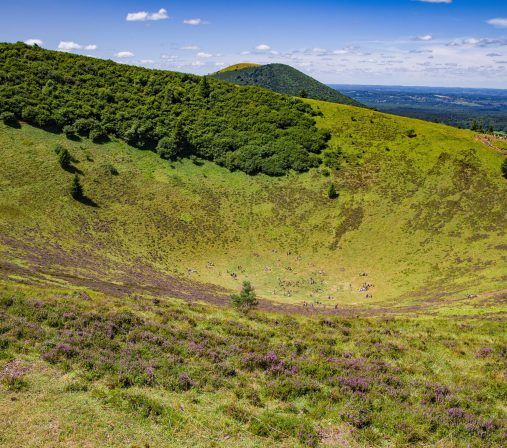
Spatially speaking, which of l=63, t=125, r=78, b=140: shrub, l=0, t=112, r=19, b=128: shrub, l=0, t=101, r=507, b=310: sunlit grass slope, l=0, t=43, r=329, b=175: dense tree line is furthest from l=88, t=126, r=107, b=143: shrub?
l=0, t=112, r=19, b=128: shrub

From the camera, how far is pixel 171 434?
36.4 ft

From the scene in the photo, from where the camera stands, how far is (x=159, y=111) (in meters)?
86.8

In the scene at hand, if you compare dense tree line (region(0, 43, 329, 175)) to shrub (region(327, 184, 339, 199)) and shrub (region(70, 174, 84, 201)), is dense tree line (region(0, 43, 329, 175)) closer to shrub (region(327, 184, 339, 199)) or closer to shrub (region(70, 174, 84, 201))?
shrub (region(327, 184, 339, 199))

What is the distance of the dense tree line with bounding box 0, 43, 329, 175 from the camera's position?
78.2 m

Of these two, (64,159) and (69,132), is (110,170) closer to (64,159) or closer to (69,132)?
(64,159)

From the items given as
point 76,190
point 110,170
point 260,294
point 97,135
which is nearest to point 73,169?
point 110,170

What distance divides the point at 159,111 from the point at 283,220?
4034 centimetres

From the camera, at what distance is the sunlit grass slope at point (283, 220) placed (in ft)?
165

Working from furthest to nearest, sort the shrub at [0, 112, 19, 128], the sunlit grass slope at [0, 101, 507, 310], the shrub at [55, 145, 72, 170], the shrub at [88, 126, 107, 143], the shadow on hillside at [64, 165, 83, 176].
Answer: the shrub at [88, 126, 107, 143], the shrub at [0, 112, 19, 128], the shadow on hillside at [64, 165, 83, 176], the shrub at [55, 145, 72, 170], the sunlit grass slope at [0, 101, 507, 310]

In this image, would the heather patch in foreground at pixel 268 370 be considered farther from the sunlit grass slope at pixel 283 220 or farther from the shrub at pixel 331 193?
the shrub at pixel 331 193

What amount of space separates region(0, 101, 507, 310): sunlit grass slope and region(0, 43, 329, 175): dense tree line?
3.91 metres

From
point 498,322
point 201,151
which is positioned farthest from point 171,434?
point 201,151

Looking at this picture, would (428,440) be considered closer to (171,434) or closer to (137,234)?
(171,434)

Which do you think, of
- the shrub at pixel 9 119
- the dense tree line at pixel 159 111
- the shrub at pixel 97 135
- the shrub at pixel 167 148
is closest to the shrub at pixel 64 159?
the shrub at pixel 97 135
